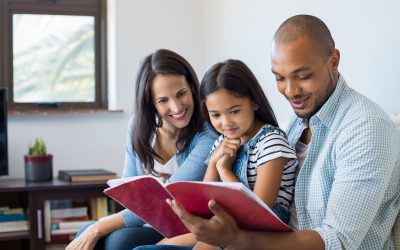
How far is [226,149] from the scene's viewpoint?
1.68 metres

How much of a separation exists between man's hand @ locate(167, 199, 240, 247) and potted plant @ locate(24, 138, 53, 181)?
202 cm

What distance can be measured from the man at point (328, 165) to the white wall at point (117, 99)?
207 centimetres

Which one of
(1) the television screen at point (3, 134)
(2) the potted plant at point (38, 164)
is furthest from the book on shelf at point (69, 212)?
(1) the television screen at point (3, 134)

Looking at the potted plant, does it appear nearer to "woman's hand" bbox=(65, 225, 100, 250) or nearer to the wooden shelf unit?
the wooden shelf unit

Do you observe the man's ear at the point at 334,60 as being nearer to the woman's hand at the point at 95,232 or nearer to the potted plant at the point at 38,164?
the woman's hand at the point at 95,232

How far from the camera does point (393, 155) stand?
1.30 m

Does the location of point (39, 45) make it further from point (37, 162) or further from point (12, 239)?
point (12, 239)

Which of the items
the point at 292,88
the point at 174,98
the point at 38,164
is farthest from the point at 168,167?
the point at 38,164

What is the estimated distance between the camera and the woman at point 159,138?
1.90m

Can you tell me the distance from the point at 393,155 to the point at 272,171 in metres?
0.33

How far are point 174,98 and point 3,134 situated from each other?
1480mm

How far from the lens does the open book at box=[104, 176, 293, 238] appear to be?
117 cm

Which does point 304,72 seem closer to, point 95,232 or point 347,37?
point 347,37

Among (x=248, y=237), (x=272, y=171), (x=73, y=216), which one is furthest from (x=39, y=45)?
(x=248, y=237)
